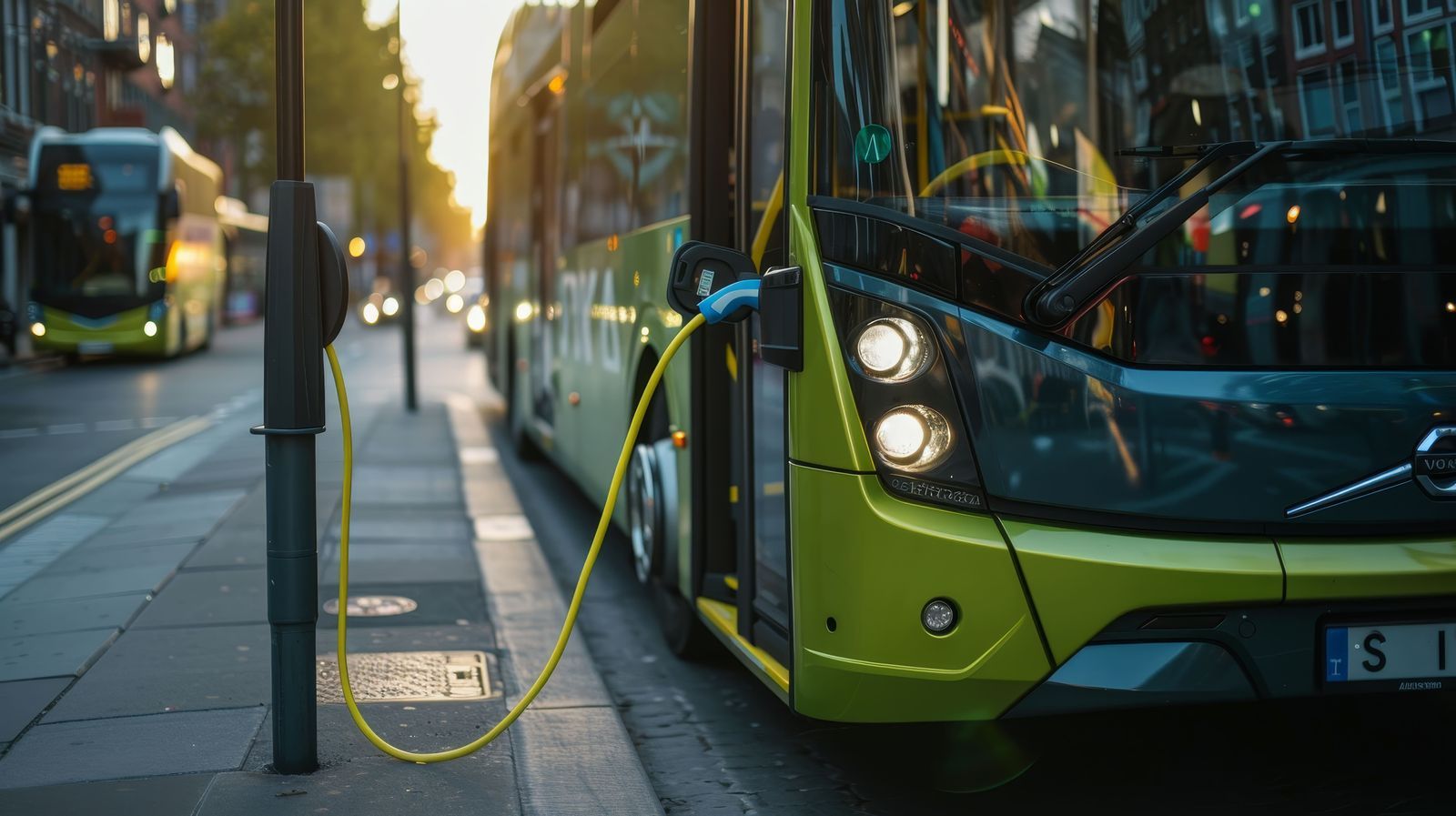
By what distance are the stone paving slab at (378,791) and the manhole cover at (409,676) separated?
0.78 m

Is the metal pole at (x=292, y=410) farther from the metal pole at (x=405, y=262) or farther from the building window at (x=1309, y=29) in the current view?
the metal pole at (x=405, y=262)

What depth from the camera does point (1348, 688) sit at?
3.58 m

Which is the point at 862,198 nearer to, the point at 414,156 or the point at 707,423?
the point at 707,423

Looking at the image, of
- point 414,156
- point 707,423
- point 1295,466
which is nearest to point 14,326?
point 707,423

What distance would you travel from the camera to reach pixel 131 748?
4.44 metres

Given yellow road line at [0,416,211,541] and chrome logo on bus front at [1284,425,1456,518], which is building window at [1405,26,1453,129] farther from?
yellow road line at [0,416,211,541]

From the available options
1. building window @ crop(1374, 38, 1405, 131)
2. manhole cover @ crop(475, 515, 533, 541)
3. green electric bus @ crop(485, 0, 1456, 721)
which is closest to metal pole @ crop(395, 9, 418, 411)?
manhole cover @ crop(475, 515, 533, 541)

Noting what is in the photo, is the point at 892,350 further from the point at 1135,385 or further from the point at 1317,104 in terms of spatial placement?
the point at 1317,104

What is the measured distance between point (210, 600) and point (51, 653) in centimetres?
100

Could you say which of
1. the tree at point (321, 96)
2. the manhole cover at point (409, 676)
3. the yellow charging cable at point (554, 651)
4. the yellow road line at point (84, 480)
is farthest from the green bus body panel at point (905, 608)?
the tree at point (321, 96)

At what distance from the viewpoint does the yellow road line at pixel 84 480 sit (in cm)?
962

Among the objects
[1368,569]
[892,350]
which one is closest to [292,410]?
[892,350]

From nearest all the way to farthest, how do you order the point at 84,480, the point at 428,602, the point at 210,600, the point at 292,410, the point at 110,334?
the point at 292,410 → the point at 210,600 → the point at 428,602 → the point at 84,480 → the point at 110,334

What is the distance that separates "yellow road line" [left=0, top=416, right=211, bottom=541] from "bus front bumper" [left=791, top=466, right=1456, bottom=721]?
676 cm
